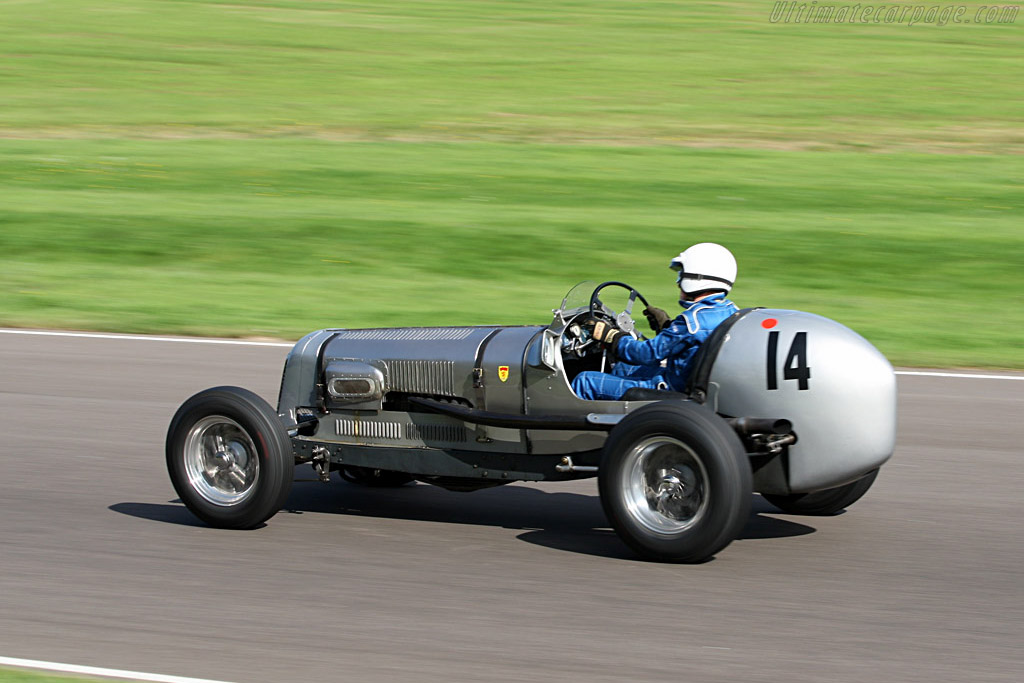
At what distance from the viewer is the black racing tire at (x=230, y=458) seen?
6707 millimetres

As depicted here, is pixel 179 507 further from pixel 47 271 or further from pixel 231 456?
pixel 47 271

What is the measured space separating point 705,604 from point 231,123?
20.4 meters

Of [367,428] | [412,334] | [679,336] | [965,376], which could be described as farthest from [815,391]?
[965,376]

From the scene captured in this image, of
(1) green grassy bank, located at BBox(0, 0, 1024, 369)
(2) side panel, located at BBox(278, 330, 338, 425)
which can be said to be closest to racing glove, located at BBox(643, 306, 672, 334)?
(2) side panel, located at BBox(278, 330, 338, 425)

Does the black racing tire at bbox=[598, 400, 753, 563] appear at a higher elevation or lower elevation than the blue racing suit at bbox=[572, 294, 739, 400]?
lower

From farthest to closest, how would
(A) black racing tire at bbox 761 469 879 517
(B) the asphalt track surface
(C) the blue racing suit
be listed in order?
(A) black racing tire at bbox 761 469 879 517, (C) the blue racing suit, (B) the asphalt track surface

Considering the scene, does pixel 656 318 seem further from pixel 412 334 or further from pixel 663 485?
pixel 412 334

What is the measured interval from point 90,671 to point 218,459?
2078 mm

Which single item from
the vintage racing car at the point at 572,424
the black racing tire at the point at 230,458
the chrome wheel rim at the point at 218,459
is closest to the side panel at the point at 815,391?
the vintage racing car at the point at 572,424

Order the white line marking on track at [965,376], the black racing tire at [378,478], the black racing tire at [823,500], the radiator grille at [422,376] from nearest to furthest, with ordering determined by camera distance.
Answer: the radiator grille at [422,376]
the black racing tire at [823,500]
the black racing tire at [378,478]
the white line marking on track at [965,376]

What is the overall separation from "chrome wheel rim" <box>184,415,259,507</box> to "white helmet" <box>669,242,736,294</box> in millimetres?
2339

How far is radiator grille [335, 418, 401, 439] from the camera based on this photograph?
7.09 meters

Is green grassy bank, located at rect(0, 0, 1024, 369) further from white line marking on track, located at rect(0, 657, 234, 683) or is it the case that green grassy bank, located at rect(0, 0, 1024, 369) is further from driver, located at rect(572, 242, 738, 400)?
white line marking on track, located at rect(0, 657, 234, 683)

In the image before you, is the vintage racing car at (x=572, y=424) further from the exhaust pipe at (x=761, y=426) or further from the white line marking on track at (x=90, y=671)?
the white line marking on track at (x=90, y=671)
